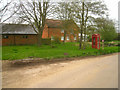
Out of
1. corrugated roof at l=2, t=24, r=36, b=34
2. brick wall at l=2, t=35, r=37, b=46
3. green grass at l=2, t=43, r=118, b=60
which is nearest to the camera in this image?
green grass at l=2, t=43, r=118, b=60

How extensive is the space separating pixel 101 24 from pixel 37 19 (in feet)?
31.5

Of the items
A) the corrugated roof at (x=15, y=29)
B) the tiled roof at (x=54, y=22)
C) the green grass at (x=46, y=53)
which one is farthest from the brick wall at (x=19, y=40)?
the green grass at (x=46, y=53)

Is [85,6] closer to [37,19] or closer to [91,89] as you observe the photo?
[37,19]

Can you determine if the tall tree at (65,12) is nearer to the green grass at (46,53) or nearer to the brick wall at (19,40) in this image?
the green grass at (46,53)

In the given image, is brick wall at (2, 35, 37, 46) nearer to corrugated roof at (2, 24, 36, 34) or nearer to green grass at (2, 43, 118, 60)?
corrugated roof at (2, 24, 36, 34)

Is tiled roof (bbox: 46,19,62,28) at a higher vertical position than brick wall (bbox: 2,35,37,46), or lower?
higher

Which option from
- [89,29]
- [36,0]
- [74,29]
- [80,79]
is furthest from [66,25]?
[80,79]

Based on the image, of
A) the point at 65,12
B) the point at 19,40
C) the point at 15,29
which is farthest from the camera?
the point at 15,29

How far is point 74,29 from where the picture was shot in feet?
49.1

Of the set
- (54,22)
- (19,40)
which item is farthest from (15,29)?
(54,22)

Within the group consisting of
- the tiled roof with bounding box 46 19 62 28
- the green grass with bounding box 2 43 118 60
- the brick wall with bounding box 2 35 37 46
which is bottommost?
the green grass with bounding box 2 43 118 60

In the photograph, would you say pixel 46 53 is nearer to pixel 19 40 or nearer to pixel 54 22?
pixel 54 22

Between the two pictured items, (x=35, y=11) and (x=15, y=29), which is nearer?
(x=35, y=11)

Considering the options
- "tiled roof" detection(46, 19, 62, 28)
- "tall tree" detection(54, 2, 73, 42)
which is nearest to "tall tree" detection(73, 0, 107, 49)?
"tall tree" detection(54, 2, 73, 42)
